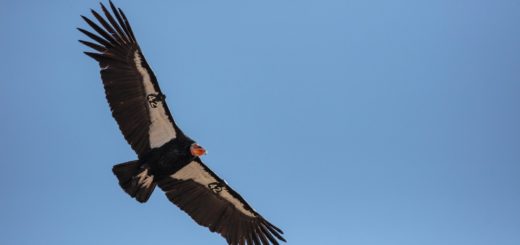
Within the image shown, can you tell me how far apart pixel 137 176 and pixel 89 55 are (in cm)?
358

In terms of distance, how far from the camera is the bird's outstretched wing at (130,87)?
20.2 metres

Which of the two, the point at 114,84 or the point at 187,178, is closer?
the point at 114,84

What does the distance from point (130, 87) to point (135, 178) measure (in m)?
2.54

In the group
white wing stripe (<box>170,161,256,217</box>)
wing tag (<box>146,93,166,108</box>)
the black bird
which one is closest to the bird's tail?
the black bird

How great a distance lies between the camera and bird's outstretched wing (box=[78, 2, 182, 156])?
794 inches

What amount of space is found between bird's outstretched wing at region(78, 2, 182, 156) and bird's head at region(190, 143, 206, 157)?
2.40ft

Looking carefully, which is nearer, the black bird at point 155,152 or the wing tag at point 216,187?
the black bird at point 155,152

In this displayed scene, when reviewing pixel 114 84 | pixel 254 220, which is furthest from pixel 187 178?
pixel 114 84

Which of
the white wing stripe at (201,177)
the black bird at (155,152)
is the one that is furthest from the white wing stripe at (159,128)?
the white wing stripe at (201,177)

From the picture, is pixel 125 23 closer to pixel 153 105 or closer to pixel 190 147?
pixel 153 105

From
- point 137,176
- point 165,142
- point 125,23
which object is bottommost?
point 137,176

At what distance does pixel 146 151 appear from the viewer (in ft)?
69.2

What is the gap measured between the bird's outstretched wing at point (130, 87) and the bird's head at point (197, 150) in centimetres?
73

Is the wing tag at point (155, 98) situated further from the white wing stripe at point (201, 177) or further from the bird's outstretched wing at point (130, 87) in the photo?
the white wing stripe at point (201, 177)
